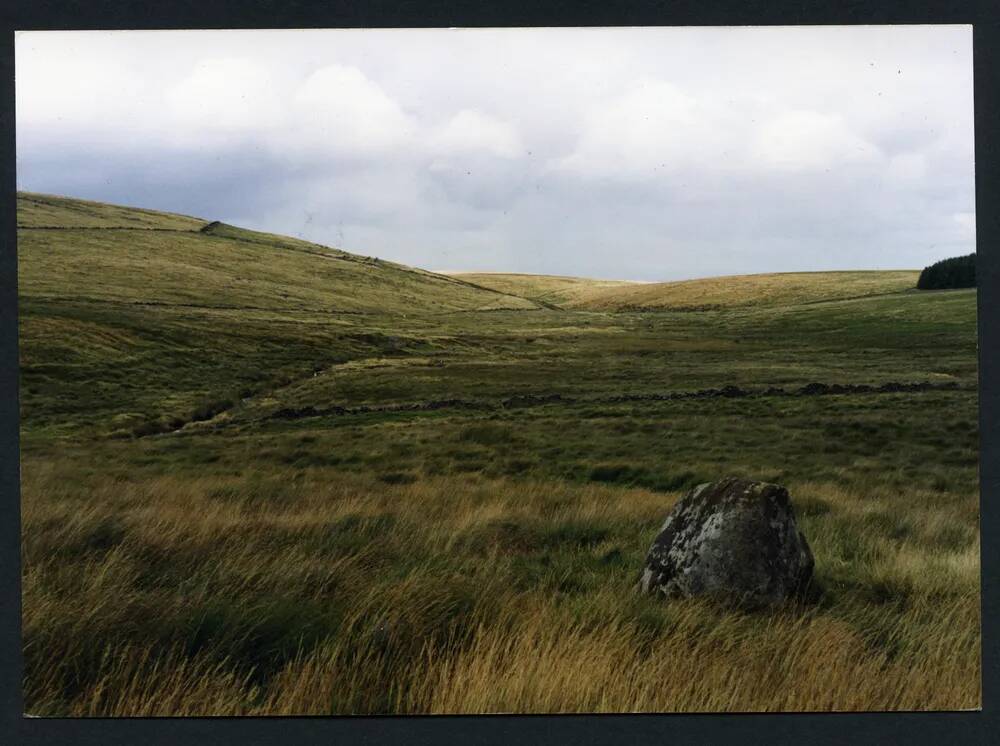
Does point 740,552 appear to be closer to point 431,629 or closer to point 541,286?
point 431,629

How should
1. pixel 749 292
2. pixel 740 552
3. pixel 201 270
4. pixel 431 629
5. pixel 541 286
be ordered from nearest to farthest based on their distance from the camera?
pixel 431 629
pixel 740 552
pixel 541 286
pixel 201 270
pixel 749 292

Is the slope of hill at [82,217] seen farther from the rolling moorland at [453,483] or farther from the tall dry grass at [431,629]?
the tall dry grass at [431,629]

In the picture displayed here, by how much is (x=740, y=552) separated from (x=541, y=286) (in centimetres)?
2270

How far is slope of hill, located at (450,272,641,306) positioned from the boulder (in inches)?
603

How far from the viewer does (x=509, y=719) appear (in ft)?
11.0

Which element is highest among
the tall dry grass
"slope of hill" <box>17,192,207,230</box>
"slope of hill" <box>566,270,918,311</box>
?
"slope of hill" <box>17,192,207,230</box>

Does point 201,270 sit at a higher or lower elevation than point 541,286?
higher

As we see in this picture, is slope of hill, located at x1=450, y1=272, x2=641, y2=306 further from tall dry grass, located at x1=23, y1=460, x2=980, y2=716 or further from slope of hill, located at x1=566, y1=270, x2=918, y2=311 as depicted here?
tall dry grass, located at x1=23, y1=460, x2=980, y2=716

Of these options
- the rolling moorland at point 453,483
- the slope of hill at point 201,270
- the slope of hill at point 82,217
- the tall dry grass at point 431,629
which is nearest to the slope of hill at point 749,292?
the rolling moorland at point 453,483

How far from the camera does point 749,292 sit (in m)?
34.3

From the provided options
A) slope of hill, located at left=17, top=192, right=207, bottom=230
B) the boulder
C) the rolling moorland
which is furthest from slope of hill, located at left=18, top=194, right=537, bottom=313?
the boulder

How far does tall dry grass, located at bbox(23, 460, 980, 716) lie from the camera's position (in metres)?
3.41

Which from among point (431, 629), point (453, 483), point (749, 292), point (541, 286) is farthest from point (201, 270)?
point (749, 292)

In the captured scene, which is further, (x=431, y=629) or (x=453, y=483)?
(x=453, y=483)
